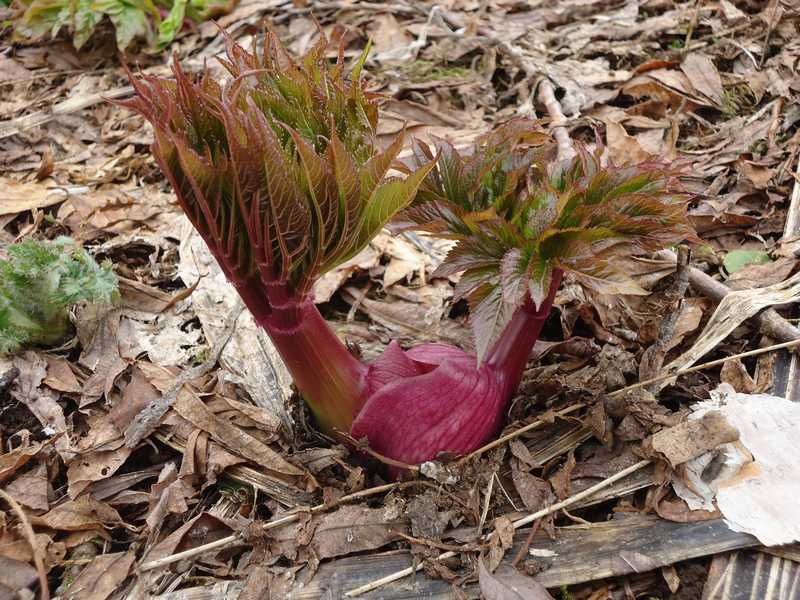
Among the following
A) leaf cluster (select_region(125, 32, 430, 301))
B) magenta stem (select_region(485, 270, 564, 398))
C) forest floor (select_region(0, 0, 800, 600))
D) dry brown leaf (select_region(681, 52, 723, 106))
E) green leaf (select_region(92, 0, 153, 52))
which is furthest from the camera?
green leaf (select_region(92, 0, 153, 52))

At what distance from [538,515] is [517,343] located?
1.40 feet

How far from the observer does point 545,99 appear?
3.00 meters

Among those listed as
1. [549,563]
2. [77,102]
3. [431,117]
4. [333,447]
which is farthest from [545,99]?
[77,102]

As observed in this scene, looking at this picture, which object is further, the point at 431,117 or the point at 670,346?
the point at 431,117

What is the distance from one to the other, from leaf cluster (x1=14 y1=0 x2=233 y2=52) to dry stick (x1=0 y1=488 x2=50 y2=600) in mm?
2875

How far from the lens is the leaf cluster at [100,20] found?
3678mm

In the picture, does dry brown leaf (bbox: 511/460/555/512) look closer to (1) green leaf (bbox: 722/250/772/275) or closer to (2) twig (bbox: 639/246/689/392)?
(2) twig (bbox: 639/246/689/392)

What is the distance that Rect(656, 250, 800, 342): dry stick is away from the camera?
173cm

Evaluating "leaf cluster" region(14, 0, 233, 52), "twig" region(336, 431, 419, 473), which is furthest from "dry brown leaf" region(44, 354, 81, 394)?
"leaf cluster" region(14, 0, 233, 52)

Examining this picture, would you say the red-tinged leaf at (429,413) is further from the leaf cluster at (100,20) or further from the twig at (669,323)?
the leaf cluster at (100,20)

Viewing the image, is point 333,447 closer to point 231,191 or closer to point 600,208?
point 231,191

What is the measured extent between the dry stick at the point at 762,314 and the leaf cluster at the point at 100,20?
324 centimetres

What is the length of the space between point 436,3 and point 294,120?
2.95 metres

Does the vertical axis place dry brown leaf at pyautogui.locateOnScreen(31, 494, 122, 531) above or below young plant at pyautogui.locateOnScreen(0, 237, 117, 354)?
below
